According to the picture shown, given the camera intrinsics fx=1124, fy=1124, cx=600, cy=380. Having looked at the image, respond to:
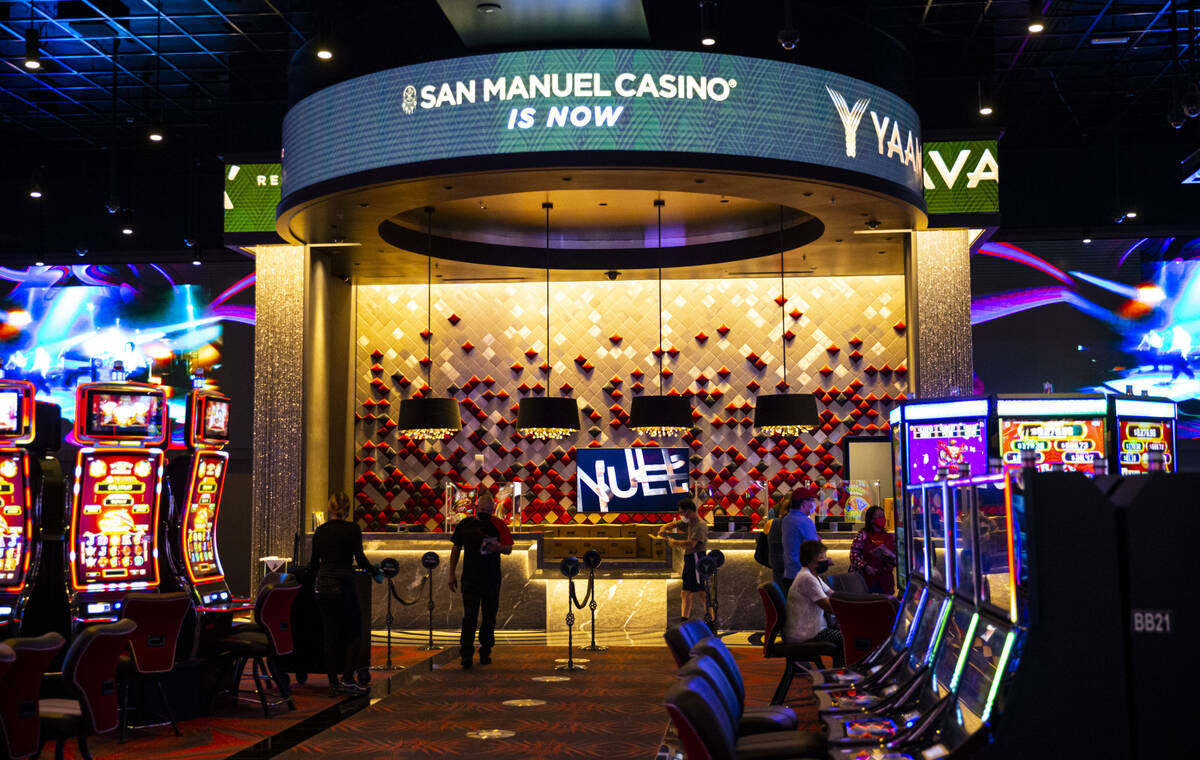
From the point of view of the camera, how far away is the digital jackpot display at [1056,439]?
8727 millimetres

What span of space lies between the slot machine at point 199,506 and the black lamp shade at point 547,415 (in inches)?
140

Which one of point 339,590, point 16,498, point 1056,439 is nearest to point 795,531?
point 1056,439

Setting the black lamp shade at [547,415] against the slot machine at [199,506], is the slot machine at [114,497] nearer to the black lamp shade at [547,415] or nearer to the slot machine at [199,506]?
the slot machine at [199,506]

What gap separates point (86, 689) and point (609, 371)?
8808 millimetres

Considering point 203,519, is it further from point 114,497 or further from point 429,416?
point 429,416

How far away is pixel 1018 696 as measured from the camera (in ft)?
10.4

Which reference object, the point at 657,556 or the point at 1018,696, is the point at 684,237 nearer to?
the point at 657,556

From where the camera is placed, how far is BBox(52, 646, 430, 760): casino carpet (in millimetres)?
5992

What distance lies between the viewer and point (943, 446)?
351 inches

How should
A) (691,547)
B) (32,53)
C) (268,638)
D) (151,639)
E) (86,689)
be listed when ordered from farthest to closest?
1. (691,547)
2. (32,53)
3. (268,638)
4. (151,639)
5. (86,689)

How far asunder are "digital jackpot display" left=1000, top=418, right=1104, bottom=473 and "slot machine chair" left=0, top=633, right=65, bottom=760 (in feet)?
22.4

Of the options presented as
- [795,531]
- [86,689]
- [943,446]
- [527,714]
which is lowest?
[527,714]

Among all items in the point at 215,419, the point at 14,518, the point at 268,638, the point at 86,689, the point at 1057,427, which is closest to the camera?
the point at 86,689

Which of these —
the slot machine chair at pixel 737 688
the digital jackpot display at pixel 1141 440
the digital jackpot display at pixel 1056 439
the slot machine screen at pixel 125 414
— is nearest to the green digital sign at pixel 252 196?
the slot machine screen at pixel 125 414
